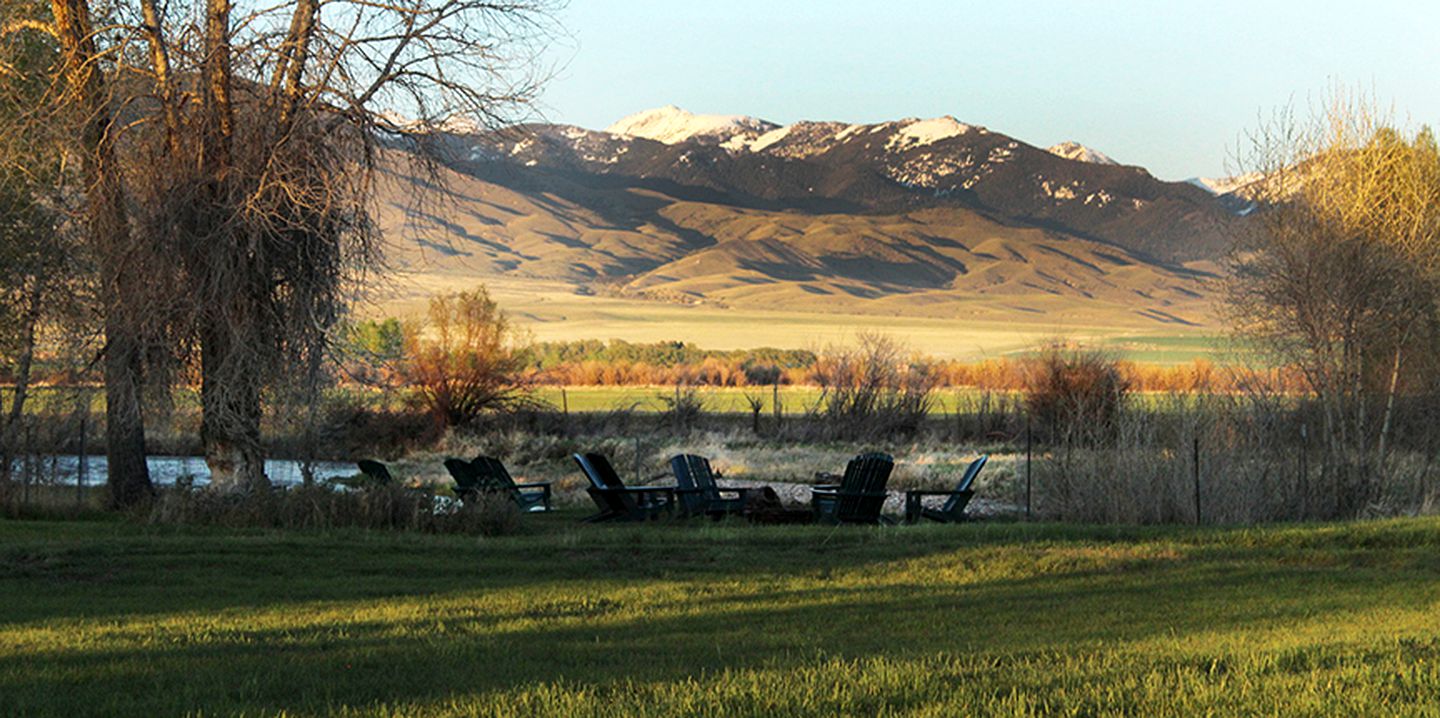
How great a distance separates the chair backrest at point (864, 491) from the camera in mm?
17328

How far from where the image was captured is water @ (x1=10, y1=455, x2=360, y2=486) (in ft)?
73.6

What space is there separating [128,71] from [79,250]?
4.54 m

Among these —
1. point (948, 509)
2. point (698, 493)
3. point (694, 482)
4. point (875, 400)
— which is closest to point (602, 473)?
point (694, 482)

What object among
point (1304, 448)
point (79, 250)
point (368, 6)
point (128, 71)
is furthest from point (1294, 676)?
point (79, 250)

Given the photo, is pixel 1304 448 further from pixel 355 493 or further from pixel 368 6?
pixel 368 6

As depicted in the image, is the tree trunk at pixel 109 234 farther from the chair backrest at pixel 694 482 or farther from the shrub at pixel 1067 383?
the shrub at pixel 1067 383

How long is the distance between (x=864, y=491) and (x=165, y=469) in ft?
66.1

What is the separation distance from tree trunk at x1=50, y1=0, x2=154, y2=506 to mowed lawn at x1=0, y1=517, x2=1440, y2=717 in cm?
247

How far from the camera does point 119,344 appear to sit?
17781 millimetres

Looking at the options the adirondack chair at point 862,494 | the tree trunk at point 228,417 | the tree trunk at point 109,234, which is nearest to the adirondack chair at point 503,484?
the tree trunk at point 228,417

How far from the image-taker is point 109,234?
59.2 ft

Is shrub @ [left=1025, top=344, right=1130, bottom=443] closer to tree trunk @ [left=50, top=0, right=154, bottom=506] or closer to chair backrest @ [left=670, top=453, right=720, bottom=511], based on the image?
chair backrest @ [left=670, top=453, right=720, bottom=511]

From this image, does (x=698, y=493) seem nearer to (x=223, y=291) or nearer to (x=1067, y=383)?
(x=223, y=291)

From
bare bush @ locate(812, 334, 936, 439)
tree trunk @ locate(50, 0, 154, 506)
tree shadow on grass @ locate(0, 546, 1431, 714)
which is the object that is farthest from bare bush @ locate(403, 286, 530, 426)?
tree shadow on grass @ locate(0, 546, 1431, 714)
